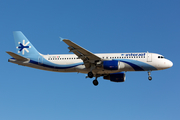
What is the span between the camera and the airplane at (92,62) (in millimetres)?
45656

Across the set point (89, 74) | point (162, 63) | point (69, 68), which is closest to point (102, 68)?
point (89, 74)

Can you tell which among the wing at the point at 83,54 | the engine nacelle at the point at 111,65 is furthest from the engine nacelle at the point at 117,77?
the wing at the point at 83,54

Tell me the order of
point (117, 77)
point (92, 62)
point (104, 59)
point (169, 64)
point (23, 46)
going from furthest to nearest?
point (23, 46)
point (117, 77)
point (169, 64)
point (92, 62)
point (104, 59)

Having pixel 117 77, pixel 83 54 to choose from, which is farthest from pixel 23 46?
pixel 117 77

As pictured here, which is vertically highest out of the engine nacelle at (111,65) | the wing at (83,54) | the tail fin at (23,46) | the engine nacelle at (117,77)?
the tail fin at (23,46)

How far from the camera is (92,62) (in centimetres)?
4634

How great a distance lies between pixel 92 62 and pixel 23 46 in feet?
43.0

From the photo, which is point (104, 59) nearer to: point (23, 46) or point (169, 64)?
point (169, 64)

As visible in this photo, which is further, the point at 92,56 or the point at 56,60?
the point at 56,60

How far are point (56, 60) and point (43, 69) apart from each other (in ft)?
9.13

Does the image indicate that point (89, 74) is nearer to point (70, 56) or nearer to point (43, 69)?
point (70, 56)

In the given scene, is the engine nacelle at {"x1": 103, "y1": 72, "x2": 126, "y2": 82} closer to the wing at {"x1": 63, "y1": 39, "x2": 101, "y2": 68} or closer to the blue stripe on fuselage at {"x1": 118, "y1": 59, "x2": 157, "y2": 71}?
the blue stripe on fuselage at {"x1": 118, "y1": 59, "x2": 157, "y2": 71}

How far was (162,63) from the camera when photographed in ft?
153

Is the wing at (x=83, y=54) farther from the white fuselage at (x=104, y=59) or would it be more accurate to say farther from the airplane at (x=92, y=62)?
the white fuselage at (x=104, y=59)
